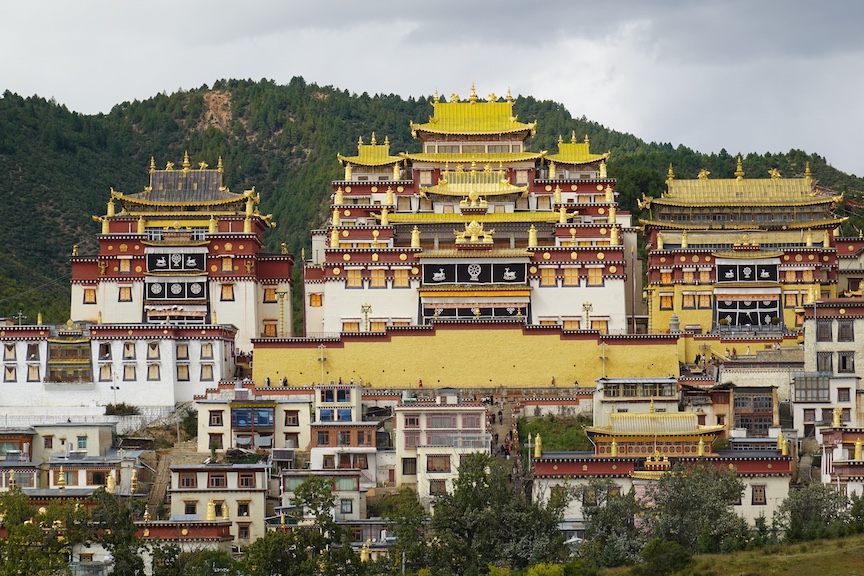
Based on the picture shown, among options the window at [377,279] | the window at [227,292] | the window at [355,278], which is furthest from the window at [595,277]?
the window at [227,292]

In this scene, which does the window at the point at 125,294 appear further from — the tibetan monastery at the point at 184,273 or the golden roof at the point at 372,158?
the golden roof at the point at 372,158

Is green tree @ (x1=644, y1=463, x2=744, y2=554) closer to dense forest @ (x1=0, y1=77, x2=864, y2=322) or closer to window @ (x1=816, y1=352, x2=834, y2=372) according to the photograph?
window @ (x1=816, y1=352, x2=834, y2=372)

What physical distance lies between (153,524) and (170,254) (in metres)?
24.8

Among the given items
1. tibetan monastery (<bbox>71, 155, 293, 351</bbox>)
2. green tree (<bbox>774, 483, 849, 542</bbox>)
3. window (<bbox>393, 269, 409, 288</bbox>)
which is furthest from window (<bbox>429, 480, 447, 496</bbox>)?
tibetan monastery (<bbox>71, 155, 293, 351</bbox>)

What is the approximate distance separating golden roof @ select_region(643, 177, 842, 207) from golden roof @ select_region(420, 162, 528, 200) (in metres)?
→ 7.33

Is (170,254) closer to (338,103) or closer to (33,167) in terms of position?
(33,167)

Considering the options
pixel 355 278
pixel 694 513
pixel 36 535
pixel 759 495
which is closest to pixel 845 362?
pixel 759 495

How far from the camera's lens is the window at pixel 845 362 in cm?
8050

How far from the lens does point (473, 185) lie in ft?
322

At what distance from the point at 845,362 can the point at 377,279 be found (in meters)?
21.9

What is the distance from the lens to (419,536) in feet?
224

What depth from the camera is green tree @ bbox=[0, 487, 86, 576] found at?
217 feet

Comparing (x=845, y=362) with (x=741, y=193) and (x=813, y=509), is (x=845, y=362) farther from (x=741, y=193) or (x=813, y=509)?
(x=741, y=193)

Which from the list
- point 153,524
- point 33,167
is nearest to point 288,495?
point 153,524
